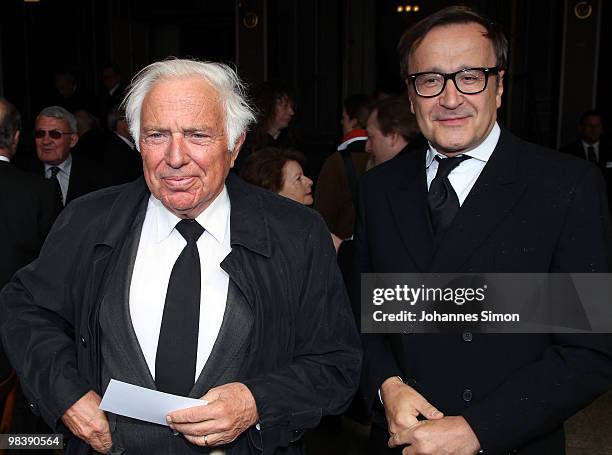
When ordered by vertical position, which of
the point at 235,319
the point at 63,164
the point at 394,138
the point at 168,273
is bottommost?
the point at 235,319

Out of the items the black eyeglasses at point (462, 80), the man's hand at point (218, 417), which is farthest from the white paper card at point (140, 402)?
the black eyeglasses at point (462, 80)

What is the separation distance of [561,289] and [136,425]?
3.65ft

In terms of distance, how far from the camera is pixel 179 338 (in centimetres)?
176

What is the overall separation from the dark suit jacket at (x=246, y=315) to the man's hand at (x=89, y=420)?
0.07 ft

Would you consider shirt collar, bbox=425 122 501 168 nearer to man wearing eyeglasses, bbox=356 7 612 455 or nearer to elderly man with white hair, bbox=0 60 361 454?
man wearing eyeglasses, bbox=356 7 612 455

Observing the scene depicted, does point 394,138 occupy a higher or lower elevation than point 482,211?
higher

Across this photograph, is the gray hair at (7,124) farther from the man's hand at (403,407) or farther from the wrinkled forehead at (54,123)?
the man's hand at (403,407)

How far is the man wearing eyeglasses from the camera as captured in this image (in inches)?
65.7

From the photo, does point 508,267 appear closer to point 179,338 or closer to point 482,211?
point 482,211

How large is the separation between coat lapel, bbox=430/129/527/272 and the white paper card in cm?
71

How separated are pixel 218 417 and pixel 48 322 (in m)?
0.57

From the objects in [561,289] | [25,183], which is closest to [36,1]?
[25,183]

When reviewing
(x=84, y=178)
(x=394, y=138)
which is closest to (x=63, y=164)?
(x=84, y=178)

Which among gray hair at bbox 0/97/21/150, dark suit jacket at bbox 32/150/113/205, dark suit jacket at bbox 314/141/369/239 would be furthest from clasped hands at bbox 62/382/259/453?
dark suit jacket at bbox 32/150/113/205
